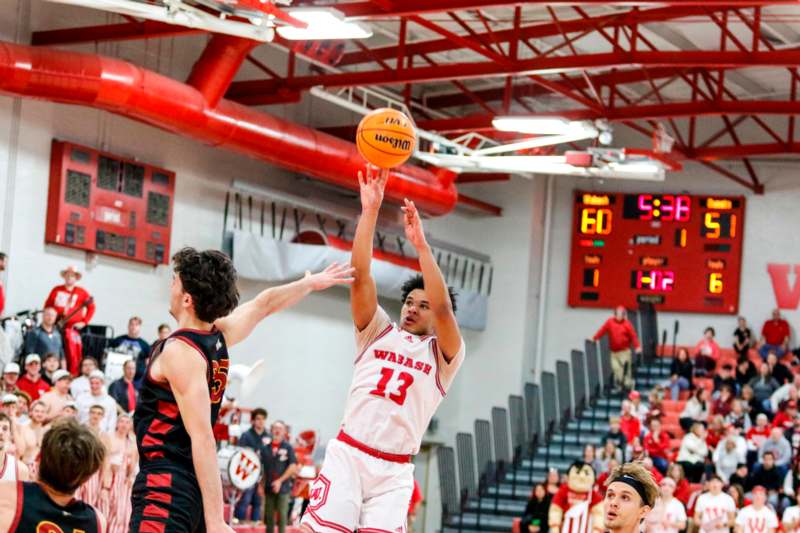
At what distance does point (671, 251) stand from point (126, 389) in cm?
1443

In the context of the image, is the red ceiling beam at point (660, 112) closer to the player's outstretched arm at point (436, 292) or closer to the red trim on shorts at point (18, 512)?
the player's outstretched arm at point (436, 292)

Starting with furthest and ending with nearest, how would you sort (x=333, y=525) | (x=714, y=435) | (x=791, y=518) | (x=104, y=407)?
1. (x=714, y=435)
2. (x=791, y=518)
3. (x=104, y=407)
4. (x=333, y=525)

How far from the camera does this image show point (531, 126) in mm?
20625

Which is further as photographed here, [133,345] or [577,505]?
[577,505]

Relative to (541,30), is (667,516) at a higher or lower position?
lower

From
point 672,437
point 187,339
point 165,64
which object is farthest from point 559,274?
point 187,339

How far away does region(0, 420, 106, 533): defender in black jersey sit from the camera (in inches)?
193

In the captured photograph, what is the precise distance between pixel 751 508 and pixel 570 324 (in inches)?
456

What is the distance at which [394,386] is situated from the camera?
310 inches

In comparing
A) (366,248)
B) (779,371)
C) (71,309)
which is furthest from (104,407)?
(779,371)

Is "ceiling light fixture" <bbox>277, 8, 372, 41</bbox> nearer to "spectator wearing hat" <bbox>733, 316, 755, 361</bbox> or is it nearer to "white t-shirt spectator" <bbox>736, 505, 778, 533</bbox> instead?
"white t-shirt spectator" <bbox>736, 505, 778, 533</bbox>

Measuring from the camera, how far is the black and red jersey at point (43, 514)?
4.93 metres

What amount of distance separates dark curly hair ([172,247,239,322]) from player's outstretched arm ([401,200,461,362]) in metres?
1.80

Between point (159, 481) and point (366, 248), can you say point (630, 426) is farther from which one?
point (159, 481)
